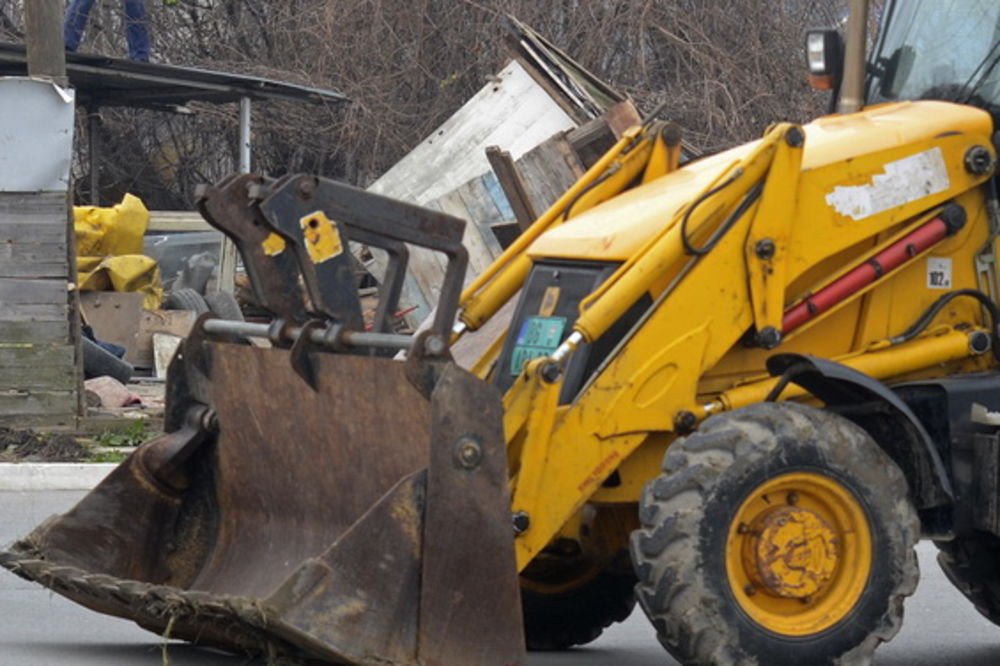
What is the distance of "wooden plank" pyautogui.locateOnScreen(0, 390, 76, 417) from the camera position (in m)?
13.1

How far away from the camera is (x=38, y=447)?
41.6 feet

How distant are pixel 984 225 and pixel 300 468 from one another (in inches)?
97.6

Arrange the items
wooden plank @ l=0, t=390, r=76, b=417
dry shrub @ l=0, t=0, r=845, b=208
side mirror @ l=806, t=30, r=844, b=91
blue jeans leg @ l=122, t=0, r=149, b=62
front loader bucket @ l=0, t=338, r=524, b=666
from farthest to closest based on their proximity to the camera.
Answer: dry shrub @ l=0, t=0, r=845, b=208 < blue jeans leg @ l=122, t=0, r=149, b=62 < wooden plank @ l=0, t=390, r=76, b=417 < side mirror @ l=806, t=30, r=844, b=91 < front loader bucket @ l=0, t=338, r=524, b=666

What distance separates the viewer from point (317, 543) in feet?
20.3

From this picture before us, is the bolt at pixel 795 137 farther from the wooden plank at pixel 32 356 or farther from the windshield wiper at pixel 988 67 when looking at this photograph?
the wooden plank at pixel 32 356

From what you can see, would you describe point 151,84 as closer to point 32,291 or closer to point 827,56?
point 32,291

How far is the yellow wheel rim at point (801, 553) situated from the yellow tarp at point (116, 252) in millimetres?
11384

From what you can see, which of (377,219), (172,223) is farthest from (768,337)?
(172,223)

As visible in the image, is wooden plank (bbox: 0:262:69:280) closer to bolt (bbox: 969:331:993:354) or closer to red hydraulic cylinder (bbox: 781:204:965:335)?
red hydraulic cylinder (bbox: 781:204:965:335)

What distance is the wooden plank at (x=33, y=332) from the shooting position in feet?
43.4

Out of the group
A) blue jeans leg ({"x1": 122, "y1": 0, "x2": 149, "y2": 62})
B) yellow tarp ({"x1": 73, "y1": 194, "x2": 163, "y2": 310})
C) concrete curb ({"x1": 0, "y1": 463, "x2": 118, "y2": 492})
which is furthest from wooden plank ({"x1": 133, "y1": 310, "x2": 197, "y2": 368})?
concrete curb ({"x1": 0, "y1": 463, "x2": 118, "y2": 492})

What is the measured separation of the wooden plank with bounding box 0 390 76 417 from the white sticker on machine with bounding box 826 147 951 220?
322 inches

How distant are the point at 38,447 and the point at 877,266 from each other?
7.83m

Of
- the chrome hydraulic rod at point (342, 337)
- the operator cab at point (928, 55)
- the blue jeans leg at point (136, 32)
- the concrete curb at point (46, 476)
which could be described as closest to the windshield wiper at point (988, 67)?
the operator cab at point (928, 55)
